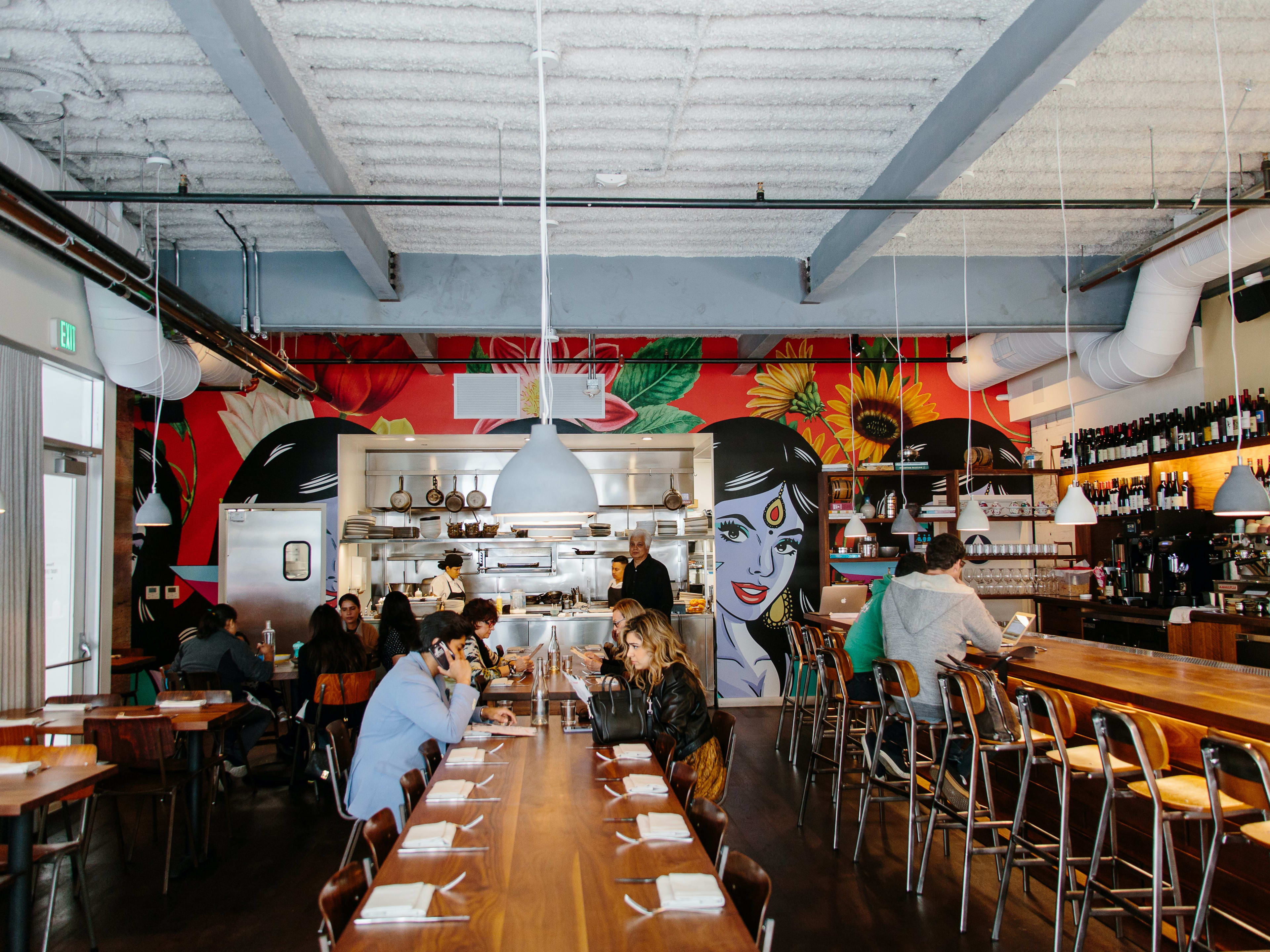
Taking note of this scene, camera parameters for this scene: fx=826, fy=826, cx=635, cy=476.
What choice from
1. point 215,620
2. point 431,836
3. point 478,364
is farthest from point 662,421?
point 431,836

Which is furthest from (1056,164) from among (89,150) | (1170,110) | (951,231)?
(89,150)

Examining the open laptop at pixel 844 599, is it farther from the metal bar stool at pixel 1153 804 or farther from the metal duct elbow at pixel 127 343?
the metal duct elbow at pixel 127 343

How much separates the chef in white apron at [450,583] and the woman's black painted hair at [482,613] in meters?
3.23

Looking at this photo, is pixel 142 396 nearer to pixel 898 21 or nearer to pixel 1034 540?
pixel 898 21

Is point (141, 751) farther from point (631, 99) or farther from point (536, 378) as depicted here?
point (536, 378)

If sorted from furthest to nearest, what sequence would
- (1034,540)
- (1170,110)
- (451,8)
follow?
(1034,540)
(1170,110)
(451,8)

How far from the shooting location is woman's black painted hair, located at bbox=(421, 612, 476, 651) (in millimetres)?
3922

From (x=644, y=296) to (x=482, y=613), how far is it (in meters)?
2.45

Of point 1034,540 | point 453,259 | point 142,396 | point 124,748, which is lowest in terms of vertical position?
point 124,748

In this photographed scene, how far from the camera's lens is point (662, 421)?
884 centimetres

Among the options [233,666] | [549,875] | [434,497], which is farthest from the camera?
[434,497]

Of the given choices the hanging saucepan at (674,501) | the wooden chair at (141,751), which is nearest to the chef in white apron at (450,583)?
the hanging saucepan at (674,501)

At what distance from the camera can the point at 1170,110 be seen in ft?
12.9

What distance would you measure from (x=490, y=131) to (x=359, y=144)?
0.69 metres
